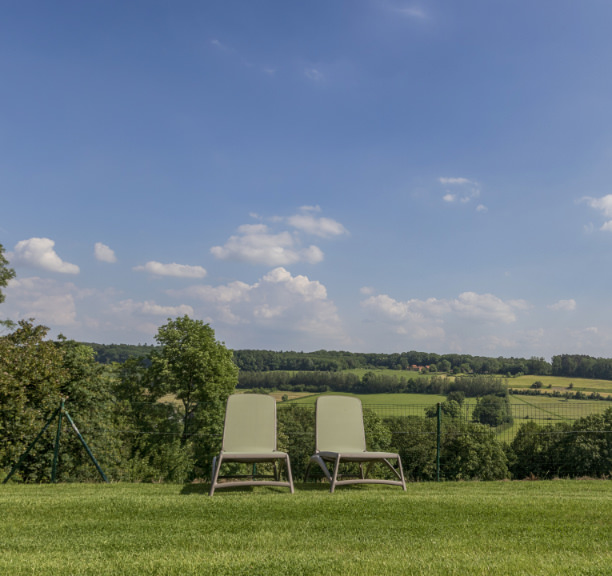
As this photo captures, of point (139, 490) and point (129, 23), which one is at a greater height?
point (129, 23)

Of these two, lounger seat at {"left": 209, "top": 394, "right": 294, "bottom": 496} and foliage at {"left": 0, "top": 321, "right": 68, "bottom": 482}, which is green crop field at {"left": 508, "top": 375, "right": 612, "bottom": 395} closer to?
foliage at {"left": 0, "top": 321, "right": 68, "bottom": 482}

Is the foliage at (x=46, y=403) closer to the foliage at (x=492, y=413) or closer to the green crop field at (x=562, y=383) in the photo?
the foliage at (x=492, y=413)

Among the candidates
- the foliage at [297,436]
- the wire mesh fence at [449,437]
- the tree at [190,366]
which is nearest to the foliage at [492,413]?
the wire mesh fence at [449,437]

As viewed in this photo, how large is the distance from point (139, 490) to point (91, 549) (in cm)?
273

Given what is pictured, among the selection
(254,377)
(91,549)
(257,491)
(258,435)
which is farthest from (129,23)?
(254,377)

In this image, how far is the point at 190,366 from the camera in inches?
1006

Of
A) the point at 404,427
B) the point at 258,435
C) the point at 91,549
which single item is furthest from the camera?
→ the point at 404,427

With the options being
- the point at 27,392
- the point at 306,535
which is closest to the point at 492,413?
the point at 306,535

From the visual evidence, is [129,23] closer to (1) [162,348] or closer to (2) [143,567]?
(2) [143,567]

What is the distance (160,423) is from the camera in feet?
77.3

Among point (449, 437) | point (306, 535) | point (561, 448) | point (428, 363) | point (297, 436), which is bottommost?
point (297, 436)

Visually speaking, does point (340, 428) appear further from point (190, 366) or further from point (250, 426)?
point (190, 366)

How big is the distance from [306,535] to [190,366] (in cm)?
2304

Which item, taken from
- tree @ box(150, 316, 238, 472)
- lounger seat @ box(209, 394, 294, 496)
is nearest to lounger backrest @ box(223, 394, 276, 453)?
lounger seat @ box(209, 394, 294, 496)
